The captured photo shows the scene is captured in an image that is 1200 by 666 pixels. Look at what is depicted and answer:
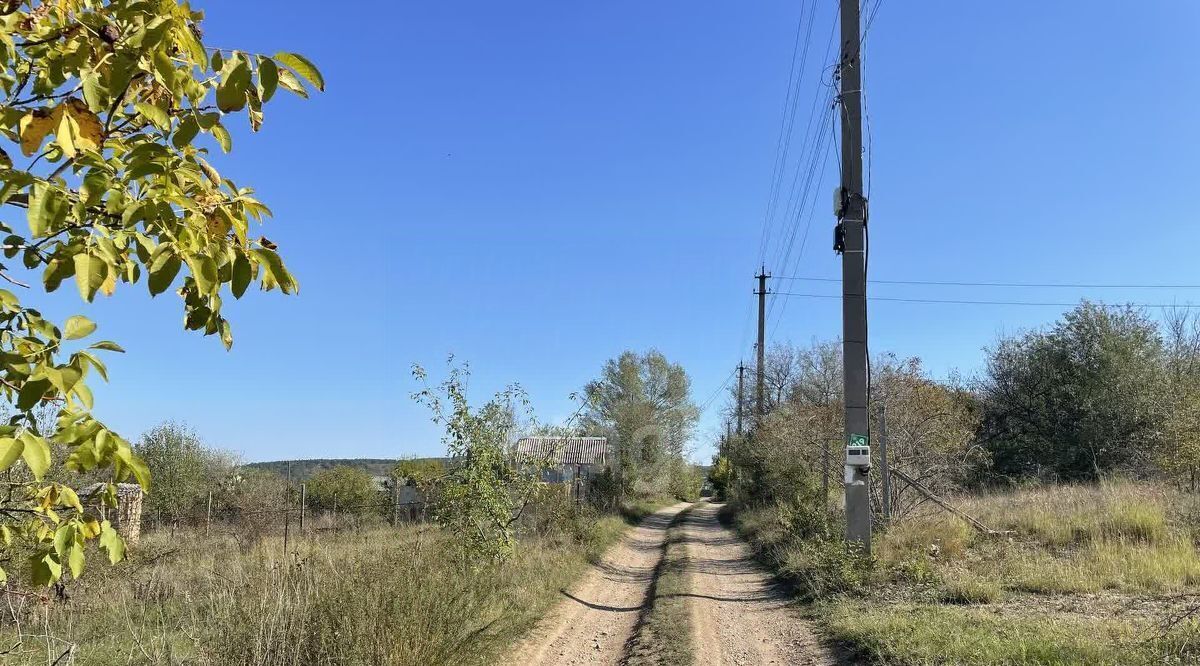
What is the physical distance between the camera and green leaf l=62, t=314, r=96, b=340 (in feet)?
5.48

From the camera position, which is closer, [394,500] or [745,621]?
[745,621]

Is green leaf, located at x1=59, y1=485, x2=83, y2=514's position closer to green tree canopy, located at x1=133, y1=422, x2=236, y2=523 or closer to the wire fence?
the wire fence

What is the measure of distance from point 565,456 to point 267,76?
16.5 m

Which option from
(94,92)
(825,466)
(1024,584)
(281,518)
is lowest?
(281,518)

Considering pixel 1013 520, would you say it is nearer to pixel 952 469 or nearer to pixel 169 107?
pixel 952 469

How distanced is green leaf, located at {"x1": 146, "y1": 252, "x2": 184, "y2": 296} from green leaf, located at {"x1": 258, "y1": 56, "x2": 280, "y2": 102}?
17.6 inches

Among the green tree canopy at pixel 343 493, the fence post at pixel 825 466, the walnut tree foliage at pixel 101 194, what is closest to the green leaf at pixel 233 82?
the walnut tree foliage at pixel 101 194

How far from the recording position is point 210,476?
22.5 m

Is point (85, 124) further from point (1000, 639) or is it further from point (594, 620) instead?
point (594, 620)

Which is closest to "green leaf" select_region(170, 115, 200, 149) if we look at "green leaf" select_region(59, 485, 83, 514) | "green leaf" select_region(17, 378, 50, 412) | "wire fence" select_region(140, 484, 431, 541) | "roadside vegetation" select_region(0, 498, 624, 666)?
"green leaf" select_region(17, 378, 50, 412)

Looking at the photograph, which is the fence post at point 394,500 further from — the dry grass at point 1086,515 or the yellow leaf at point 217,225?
the yellow leaf at point 217,225

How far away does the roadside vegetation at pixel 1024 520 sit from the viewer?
6.45 meters

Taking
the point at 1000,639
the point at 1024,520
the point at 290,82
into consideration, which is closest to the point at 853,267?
the point at 1024,520

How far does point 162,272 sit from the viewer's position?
5.29 ft
